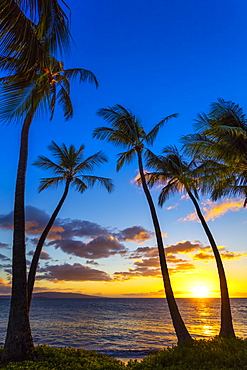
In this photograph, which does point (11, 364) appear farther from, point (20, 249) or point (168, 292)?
point (168, 292)

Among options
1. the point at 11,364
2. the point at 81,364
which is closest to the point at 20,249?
the point at 11,364

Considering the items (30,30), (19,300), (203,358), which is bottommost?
(203,358)

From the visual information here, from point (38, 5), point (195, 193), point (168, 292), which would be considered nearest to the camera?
point (38, 5)

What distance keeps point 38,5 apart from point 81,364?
943cm

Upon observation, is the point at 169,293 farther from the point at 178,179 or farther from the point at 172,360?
the point at 178,179

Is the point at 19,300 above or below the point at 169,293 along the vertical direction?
above

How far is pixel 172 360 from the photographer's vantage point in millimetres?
7863

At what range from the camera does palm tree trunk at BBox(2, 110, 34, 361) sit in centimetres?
734

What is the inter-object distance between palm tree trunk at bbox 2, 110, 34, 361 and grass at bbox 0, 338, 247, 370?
45 centimetres

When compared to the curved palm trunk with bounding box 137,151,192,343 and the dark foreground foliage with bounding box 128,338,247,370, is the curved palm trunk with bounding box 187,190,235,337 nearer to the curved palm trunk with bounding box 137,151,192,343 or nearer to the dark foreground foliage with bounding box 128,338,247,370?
the curved palm trunk with bounding box 137,151,192,343

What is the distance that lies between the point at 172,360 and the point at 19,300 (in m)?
5.00

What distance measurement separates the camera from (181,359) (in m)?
7.86

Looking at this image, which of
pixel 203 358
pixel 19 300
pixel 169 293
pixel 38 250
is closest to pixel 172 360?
pixel 203 358

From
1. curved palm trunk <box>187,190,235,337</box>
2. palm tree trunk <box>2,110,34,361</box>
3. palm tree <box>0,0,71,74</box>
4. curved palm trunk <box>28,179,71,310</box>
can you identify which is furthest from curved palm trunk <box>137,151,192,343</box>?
palm tree <box>0,0,71,74</box>
